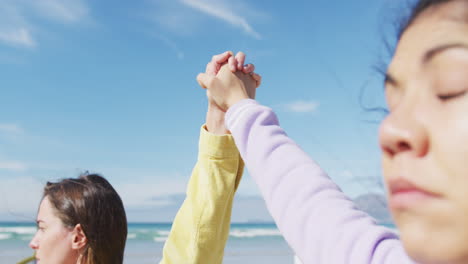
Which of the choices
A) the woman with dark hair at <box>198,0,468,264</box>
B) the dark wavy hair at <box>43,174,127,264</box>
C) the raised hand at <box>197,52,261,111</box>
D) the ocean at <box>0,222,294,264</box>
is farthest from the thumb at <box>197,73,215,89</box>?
the ocean at <box>0,222,294,264</box>

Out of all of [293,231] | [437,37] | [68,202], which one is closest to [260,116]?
[293,231]

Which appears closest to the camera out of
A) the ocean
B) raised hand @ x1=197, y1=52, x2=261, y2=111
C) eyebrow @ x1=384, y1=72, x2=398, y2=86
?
eyebrow @ x1=384, y1=72, x2=398, y2=86

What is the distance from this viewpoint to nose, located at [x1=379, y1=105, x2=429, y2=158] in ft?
1.28

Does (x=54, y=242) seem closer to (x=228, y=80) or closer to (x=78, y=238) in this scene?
(x=78, y=238)

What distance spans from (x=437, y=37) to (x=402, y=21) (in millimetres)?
130

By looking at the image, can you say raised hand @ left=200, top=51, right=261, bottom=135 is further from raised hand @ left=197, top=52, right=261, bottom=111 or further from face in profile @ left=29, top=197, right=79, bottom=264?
face in profile @ left=29, top=197, right=79, bottom=264

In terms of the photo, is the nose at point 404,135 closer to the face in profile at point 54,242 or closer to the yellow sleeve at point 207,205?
the yellow sleeve at point 207,205

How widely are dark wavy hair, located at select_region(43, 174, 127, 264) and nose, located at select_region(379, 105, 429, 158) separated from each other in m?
1.64

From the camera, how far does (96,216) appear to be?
1909 mm

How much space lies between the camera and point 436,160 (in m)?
0.38

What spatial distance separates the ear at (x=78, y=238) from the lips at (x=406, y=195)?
1.67 meters

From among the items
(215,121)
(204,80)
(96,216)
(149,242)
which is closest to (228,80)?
(204,80)

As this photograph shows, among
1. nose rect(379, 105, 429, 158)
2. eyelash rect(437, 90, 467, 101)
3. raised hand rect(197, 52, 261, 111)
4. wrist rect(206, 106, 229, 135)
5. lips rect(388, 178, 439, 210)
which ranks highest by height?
raised hand rect(197, 52, 261, 111)

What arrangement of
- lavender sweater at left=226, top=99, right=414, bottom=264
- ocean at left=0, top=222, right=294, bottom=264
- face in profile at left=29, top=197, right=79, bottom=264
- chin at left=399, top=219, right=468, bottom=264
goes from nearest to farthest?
chin at left=399, top=219, right=468, bottom=264, lavender sweater at left=226, top=99, right=414, bottom=264, face in profile at left=29, top=197, right=79, bottom=264, ocean at left=0, top=222, right=294, bottom=264
